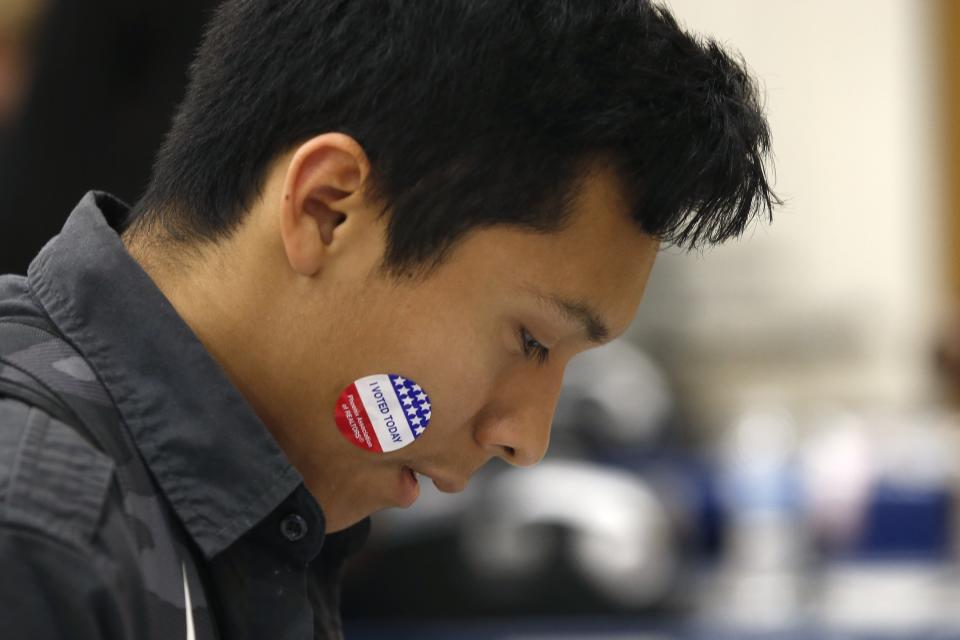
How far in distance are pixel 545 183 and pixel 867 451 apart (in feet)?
8.79

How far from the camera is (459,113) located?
39.6 inches

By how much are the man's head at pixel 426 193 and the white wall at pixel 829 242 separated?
4.92 meters

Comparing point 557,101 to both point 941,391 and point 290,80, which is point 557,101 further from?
point 941,391

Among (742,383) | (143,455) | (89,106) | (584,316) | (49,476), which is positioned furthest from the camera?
(742,383)

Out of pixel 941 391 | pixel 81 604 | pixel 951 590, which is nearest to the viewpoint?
pixel 81 604

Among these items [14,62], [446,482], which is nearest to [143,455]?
[446,482]

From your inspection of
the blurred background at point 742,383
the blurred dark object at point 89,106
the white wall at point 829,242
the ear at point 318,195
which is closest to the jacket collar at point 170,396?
the ear at point 318,195

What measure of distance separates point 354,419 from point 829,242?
556 cm

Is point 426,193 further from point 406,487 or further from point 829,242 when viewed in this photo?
point 829,242

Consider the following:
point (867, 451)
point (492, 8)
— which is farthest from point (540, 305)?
point (867, 451)

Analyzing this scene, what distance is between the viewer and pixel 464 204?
3.35ft

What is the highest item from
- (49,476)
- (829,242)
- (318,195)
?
(829,242)

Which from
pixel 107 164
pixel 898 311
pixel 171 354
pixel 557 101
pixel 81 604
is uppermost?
pixel 898 311

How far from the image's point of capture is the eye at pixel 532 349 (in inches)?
42.6
